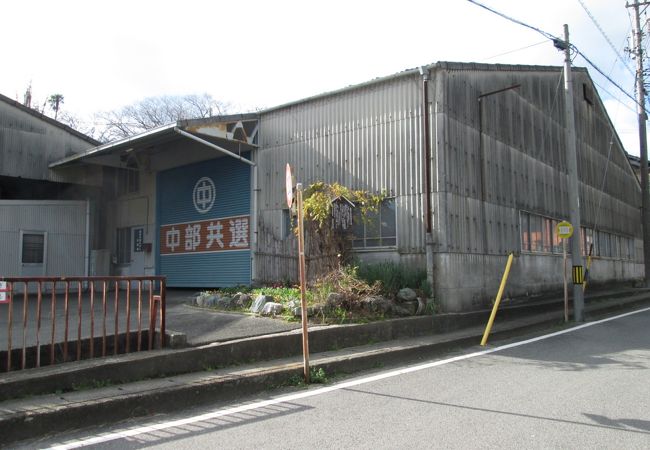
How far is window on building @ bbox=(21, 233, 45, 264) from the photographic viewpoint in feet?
57.1

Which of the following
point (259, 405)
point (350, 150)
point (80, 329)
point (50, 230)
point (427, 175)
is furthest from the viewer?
point (50, 230)

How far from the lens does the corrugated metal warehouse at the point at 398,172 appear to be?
12.2m

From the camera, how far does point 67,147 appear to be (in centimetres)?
1950

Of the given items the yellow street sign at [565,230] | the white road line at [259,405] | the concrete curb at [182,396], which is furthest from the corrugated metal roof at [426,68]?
the concrete curb at [182,396]

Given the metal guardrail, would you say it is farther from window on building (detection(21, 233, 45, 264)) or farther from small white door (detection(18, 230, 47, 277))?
window on building (detection(21, 233, 45, 264))

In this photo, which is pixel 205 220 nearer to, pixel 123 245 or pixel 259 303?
pixel 123 245

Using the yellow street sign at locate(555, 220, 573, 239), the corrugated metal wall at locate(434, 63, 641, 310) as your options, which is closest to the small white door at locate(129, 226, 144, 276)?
the corrugated metal wall at locate(434, 63, 641, 310)

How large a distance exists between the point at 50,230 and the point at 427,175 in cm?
1366

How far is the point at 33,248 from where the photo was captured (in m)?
17.6

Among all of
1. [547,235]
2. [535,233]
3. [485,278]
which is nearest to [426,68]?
[485,278]

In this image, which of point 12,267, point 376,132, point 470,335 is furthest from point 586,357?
point 12,267

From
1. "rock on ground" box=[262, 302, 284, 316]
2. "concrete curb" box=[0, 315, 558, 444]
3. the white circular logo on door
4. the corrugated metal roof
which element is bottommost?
"concrete curb" box=[0, 315, 558, 444]

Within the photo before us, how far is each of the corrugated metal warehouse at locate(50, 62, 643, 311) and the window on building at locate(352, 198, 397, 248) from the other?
0.03 metres

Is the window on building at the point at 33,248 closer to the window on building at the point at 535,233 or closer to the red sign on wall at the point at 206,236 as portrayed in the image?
the red sign on wall at the point at 206,236
